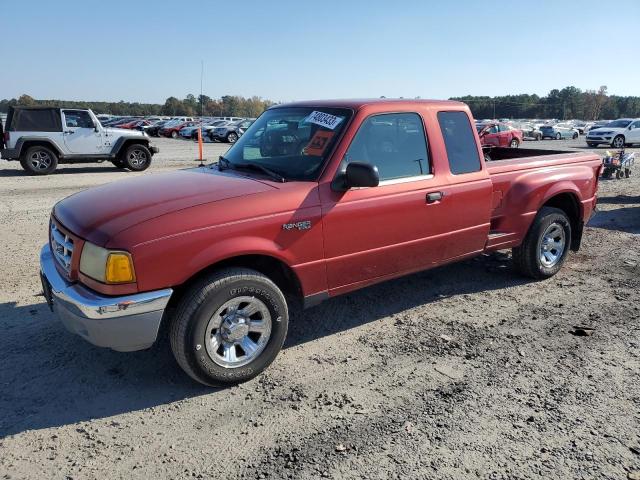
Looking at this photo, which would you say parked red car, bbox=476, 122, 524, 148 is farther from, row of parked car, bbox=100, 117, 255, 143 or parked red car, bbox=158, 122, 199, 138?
parked red car, bbox=158, 122, 199, 138

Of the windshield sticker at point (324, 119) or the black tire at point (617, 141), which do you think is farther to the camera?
the black tire at point (617, 141)

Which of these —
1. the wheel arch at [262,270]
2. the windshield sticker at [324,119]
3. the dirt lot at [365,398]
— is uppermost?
the windshield sticker at [324,119]

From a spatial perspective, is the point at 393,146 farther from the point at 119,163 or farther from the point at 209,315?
the point at 119,163

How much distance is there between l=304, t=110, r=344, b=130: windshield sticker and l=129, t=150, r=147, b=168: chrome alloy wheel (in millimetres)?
12772

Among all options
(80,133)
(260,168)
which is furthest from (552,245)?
(80,133)

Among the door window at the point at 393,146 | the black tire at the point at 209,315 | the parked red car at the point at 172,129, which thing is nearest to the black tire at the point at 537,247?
the door window at the point at 393,146

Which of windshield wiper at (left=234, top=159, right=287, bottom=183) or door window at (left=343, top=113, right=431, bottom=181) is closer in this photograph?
windshield wiper at (left=234, top=159, right=287, bottom=183)

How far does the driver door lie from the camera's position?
48.3 ft

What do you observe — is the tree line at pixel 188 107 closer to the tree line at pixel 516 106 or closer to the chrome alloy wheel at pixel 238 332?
the tree line at pixel 516 106

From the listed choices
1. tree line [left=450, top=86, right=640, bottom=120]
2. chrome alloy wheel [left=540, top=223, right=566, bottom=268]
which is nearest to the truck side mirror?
chrome alloy wheel [left=540, top=223, right=566, bottom=268]

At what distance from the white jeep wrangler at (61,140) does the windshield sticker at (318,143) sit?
1291 cm

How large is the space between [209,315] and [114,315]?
1.86 feet

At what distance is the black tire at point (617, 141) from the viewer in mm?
28266

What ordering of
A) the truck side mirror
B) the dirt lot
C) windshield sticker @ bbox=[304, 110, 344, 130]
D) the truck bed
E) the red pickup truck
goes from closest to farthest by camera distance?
the dirt lot → the red pickup truck → the truck side mirror → windshield sticker @ bbox=[304, 110, 344, 130] → the truck bed
